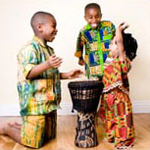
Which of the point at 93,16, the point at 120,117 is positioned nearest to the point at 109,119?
→ the point at 120,117

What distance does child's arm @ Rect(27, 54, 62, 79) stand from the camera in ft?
5.84

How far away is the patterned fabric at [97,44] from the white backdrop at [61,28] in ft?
1.74

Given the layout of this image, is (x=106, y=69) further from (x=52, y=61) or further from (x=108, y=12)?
(x=108, y=12)

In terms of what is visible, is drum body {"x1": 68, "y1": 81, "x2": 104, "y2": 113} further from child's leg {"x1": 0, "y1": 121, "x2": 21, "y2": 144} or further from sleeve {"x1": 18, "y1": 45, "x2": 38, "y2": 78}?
child's leg {"x1": 0, "y1": 121, "x2": 21, "y2": 144}

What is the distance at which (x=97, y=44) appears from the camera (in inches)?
101

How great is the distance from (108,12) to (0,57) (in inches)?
50.6

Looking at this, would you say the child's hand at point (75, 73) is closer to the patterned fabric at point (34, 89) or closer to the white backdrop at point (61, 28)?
the patterned fabric at point (34, 89)

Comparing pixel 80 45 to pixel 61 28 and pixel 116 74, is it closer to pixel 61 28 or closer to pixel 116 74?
pixel 61 28

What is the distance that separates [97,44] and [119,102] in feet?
2.53

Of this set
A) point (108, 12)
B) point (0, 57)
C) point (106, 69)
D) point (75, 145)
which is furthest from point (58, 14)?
point (75, 145)

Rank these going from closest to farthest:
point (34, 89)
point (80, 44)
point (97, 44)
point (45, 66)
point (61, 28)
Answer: point (45, 66) → point (34, 89) → point (97, 44) → point (80, 44) → point (61, 28)

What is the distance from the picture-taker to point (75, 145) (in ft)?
6.59

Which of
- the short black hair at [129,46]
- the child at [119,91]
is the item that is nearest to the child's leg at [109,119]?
the child at [119,91]

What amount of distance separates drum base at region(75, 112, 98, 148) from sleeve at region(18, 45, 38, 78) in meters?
0.48
